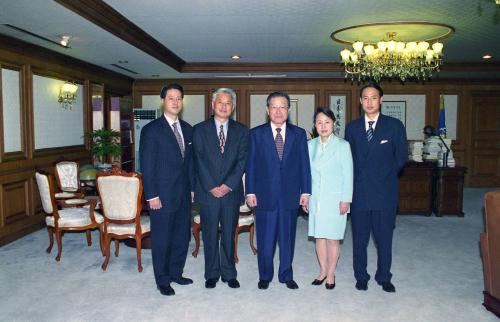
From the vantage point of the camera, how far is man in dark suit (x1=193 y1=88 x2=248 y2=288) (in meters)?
3.82

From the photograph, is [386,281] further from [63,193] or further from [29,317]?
[63,193]

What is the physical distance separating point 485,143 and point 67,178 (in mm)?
10130

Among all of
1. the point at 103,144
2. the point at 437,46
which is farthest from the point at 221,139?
the point at 103,144

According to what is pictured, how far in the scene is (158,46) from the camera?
745 cm

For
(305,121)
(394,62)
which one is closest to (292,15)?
(394,62)

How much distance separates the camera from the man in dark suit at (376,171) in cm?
381

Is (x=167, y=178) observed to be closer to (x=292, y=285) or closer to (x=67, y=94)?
(x=292, y=285)

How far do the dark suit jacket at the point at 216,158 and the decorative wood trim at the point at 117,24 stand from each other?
2.01 m

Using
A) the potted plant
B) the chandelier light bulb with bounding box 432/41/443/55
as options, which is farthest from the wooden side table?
the potted plant

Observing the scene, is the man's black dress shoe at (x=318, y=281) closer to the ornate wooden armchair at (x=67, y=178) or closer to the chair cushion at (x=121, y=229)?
the chair cushion at (x=121, y=229)

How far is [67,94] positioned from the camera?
7.57 meters

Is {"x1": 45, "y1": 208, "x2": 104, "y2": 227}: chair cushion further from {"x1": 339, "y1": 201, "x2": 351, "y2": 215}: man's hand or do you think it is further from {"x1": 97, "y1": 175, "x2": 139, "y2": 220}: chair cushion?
{"x1": 339, "y1": 201, "x2": 351, "y2": 215}: man's hand

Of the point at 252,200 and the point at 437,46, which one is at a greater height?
the point at 437,46

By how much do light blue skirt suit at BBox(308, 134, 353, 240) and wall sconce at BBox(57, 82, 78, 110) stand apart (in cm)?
529
